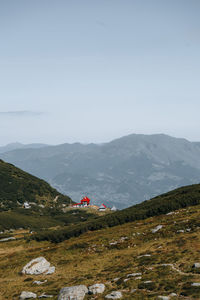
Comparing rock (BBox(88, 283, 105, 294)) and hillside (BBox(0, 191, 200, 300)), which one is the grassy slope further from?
rock (BBox(88, 283, 105, 294))

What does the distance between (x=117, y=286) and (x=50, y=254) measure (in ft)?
85.1

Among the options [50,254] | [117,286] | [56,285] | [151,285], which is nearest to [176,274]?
[151,285]

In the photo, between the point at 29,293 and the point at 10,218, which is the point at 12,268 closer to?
the point at 29,293

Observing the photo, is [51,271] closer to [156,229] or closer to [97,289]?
[97,289]

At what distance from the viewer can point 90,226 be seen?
73312mm

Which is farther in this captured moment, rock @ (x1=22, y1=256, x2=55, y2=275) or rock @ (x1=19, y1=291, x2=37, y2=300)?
rock @ (x1=22, y1=256, x2=55, y2=275)

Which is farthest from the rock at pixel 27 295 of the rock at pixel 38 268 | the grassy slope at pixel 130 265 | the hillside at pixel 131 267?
the rock at pixel 38 268

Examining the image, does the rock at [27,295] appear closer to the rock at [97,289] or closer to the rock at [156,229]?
the rock at [97,289]

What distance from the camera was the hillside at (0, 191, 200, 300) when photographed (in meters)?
24.9

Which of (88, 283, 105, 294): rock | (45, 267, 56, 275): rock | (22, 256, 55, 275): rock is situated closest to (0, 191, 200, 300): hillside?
(88, 283, 105, 294): rock

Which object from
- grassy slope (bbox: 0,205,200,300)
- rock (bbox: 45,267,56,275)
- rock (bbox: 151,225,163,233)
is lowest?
rock (bbox: 45,267,56,275)

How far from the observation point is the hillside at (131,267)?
81.6 feet

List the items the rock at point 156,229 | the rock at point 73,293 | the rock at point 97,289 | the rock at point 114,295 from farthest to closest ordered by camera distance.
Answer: the rock at point 156,229 < the rock at point 97,289 < the rock at point 73,293 < the rock at point 114,295

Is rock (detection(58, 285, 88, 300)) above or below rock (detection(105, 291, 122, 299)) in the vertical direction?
above
